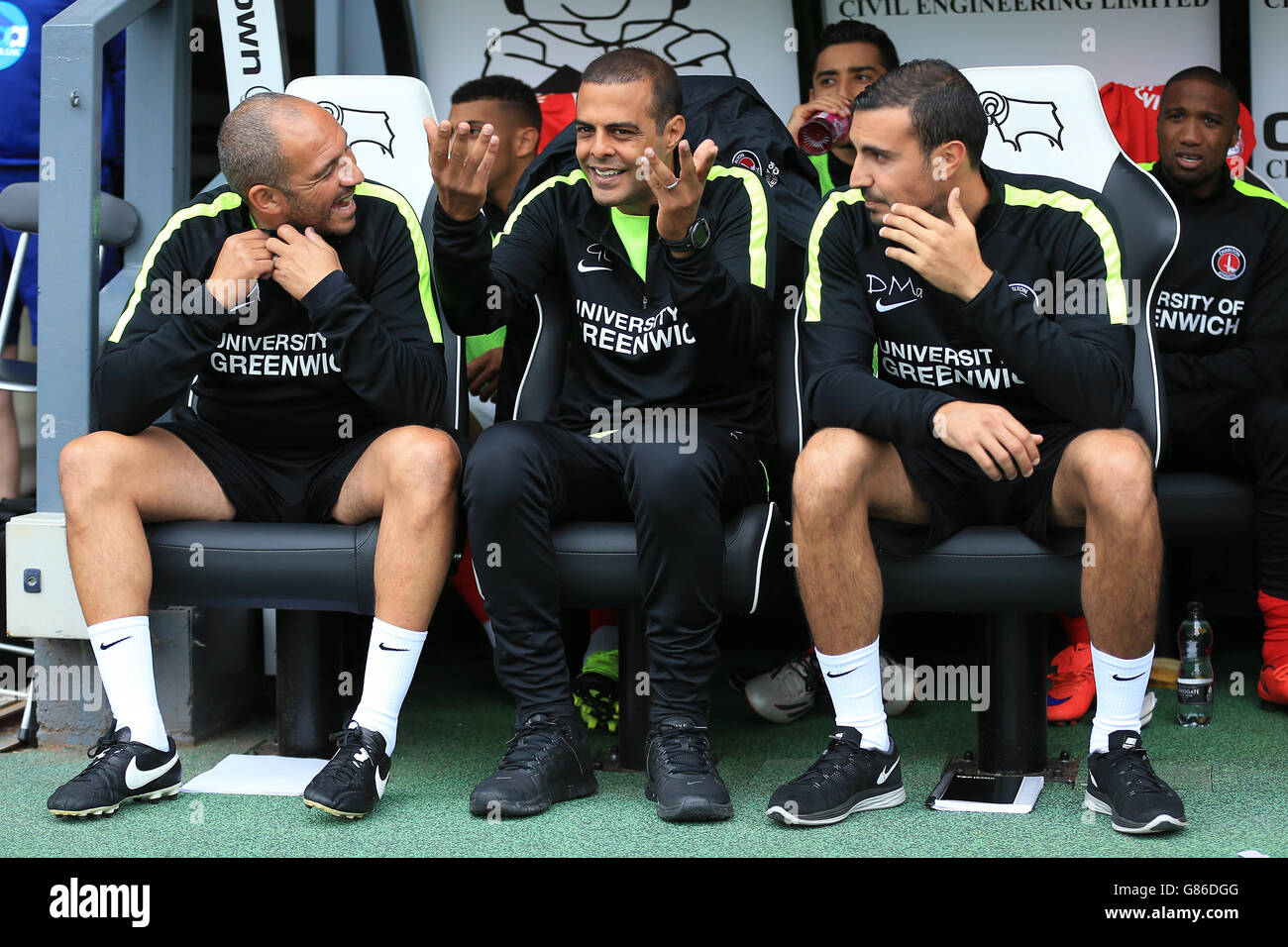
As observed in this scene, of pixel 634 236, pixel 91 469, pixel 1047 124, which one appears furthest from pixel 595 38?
pixel 91 469

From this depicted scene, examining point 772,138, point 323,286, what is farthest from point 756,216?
point 323,286

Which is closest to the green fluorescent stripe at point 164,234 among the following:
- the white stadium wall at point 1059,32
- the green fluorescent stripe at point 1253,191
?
the white stadium wall at point 1059,32

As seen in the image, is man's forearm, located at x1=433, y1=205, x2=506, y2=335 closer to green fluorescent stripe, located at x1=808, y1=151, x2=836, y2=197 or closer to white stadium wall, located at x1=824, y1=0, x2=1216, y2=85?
green fluorescent stripe, located at x1=808, y1=151, x2=836, y2=197

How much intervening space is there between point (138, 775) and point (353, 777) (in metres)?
0.38

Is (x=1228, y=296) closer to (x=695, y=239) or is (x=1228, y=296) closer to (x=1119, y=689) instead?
(x=1119, y=689)

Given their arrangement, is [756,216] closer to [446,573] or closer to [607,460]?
[607,460]

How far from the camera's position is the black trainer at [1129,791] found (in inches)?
82.7

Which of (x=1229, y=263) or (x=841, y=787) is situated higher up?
(x=1229, y=263)

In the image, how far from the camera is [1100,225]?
7.84ft

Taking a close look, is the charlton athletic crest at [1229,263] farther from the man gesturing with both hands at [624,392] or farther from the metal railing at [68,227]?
the metal railing at [68,227]

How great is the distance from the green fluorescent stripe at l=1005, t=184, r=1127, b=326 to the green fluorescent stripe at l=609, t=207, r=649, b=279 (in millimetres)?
639

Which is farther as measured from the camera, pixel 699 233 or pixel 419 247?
pixel 419 247

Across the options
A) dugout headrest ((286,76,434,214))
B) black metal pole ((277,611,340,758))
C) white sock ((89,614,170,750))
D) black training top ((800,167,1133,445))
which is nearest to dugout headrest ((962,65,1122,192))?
black training top ((800,167,1133,445))

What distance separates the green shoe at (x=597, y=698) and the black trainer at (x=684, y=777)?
429 millimetres
